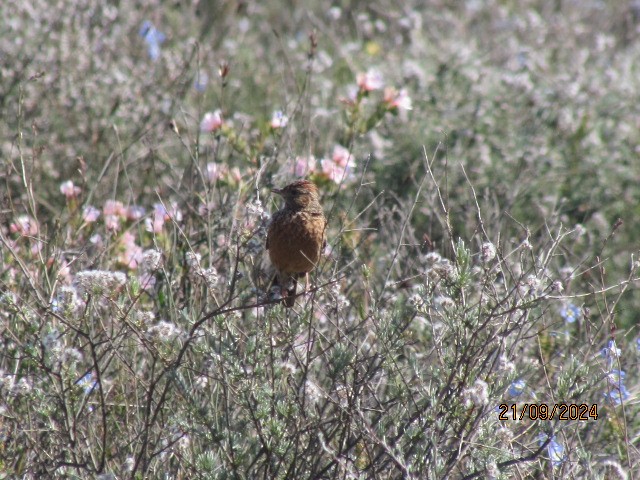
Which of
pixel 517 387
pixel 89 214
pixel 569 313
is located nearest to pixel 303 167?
pixel 89 214

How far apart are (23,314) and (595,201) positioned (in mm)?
4600

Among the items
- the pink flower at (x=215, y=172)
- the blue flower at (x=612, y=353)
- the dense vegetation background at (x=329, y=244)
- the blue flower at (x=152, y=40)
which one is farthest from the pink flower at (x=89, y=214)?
the blue flower at (x=152, y=40)

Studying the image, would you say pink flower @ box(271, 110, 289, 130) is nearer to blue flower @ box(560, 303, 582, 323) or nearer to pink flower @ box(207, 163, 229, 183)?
pink flower @ box(207, 163, 229, 183)

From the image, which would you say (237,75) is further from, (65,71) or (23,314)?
(23,314)

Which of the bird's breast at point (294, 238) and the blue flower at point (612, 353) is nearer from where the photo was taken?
the blue flower at point (612, 353)

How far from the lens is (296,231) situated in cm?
380

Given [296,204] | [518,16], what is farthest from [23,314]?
[518,16]

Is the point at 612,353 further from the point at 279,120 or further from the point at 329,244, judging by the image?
the point at 279,120

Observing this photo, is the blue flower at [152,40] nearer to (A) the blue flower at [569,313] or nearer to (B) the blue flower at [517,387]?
(A) the blue flower at [569,313]
